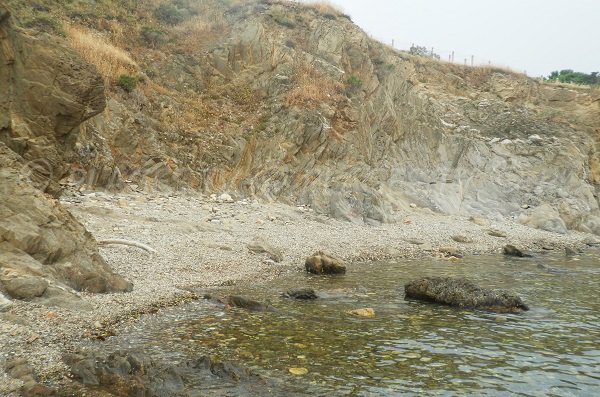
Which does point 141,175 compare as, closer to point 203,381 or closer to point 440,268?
point 440,268

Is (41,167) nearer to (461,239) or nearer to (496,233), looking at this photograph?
(461,239)

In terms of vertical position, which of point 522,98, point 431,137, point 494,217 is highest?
point 522,98

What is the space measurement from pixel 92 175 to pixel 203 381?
16246mm

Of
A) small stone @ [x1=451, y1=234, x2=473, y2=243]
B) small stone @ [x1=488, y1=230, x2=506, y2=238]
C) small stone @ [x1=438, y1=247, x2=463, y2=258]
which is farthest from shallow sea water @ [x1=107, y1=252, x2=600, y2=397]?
small stone @ [x1=488, y1=230, x2=506, y2=238]

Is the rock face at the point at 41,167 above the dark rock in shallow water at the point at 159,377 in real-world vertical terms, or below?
above

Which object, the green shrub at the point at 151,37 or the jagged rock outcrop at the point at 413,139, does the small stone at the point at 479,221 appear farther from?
the green shrub at the point at 151,37

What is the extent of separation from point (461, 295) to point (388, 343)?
434 cm

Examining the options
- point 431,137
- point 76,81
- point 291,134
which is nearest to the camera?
point 76,81

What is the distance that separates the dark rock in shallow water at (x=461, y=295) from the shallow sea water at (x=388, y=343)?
378mm

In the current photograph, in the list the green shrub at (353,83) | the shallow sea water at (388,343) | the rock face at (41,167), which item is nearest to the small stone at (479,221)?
the green shrub at (353,83)

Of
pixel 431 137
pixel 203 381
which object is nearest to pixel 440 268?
pixel 203 381

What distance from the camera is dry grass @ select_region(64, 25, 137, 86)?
1047 inches

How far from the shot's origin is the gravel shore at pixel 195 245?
28.6ft

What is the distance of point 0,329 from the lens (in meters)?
8.15
